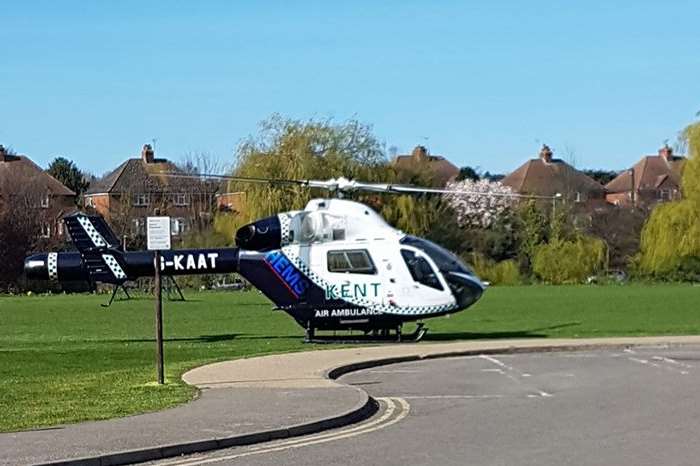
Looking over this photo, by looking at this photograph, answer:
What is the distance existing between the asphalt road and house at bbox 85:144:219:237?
204ft

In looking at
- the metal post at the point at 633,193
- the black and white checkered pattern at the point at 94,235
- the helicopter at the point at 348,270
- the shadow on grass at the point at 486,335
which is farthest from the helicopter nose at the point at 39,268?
the metal post at the point at 633,193

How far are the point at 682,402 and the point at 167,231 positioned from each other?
7873 mm

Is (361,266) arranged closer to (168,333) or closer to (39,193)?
(168,333)

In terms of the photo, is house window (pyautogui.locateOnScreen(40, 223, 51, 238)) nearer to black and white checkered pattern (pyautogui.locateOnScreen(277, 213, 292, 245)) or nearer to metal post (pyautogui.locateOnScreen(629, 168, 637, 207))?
metal post (pyautogui.locateOnScreen(629, 168, 637, 207))

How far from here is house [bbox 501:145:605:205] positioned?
116 meters

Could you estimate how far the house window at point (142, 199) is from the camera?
308 ft

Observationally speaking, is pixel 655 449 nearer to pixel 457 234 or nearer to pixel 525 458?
pixel 525 458

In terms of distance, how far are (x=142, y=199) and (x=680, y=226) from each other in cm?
4654

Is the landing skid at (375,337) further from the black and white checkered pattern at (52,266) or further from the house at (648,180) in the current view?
the house at (648,180)

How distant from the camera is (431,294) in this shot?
28.2m

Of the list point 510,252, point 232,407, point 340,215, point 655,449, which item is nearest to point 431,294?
point 340,215

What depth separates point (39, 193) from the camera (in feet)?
301

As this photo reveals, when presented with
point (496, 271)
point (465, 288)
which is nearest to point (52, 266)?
point (465, 288)

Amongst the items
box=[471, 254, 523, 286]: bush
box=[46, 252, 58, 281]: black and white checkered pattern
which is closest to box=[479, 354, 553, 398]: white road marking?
box=[46, 252, 58, 281]: black and white checkered pattern
